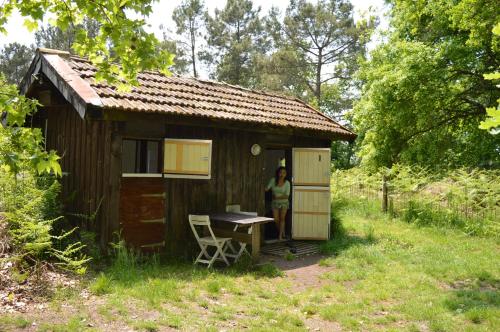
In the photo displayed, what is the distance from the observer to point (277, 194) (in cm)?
1065

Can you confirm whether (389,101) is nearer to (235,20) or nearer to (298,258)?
(298,258)

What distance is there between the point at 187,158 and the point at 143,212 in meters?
1.30

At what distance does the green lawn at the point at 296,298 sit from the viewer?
5438mm

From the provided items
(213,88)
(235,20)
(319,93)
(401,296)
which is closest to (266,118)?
(213,88)

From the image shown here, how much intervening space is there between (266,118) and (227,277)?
395 cm

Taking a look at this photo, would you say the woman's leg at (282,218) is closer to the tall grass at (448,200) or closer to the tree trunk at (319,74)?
the tall grass at (448,200)

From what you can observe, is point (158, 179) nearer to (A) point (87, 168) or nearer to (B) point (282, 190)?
(A) point (87, 168)

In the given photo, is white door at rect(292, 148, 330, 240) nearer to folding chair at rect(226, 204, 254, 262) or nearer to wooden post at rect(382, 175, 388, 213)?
folding chair at rect(226, 204, 254, 262)

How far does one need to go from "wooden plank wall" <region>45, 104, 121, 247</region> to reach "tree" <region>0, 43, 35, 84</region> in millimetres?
32370

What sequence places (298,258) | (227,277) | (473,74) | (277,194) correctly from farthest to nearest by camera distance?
(473,74) < (277,194) < (298,258) < (227,277)

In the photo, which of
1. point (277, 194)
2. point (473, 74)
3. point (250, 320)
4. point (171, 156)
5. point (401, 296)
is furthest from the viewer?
point (473, 74)

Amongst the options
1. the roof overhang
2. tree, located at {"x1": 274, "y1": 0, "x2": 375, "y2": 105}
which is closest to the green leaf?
the roof overhang

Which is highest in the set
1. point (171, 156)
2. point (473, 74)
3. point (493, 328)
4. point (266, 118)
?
point (473, 74)

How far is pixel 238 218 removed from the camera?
8508mm
